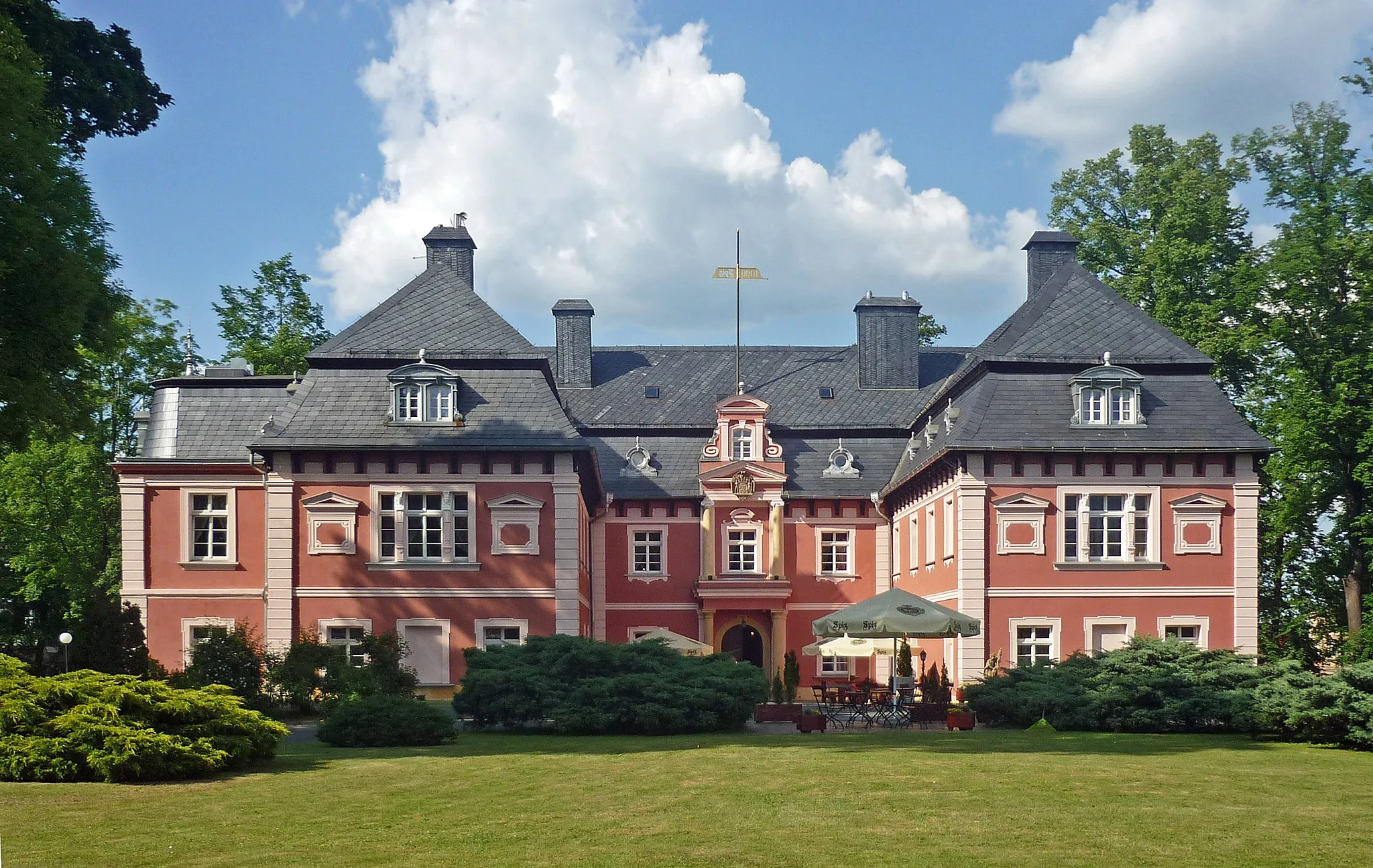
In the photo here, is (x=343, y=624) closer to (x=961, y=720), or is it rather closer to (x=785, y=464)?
(x=961, y=720)

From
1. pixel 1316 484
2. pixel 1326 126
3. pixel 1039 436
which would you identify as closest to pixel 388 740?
pixel 1039 436

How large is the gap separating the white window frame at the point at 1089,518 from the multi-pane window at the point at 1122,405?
1534mm

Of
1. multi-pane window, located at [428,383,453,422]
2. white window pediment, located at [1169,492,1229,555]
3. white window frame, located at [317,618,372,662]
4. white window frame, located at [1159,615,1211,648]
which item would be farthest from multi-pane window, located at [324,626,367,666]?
white window pediment, located at [1169,492,1229,555]

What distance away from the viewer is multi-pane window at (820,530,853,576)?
43.5 metres

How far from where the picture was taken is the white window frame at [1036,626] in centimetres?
3222

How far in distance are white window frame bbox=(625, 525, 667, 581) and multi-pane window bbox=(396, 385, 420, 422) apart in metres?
12.1

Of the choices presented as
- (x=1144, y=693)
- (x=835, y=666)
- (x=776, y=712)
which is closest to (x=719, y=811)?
(x=776, y=712)

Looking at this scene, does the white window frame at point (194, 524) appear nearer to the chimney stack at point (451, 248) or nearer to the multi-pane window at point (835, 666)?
the chimney stack at point (451, 248)

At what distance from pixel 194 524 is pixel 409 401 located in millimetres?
6629

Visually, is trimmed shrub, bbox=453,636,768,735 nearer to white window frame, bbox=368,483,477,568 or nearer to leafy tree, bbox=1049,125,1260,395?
white window frame, bbox=368,483,477,568

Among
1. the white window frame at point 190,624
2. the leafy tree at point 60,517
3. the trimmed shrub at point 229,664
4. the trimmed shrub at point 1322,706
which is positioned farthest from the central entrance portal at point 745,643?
the trimmed shrub at point 1322,706

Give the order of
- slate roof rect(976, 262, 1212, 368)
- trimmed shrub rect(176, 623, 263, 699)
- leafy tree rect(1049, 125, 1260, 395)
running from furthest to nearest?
leafy tree rect(1049, 125, 1260, 395) → slate roof rect(976, 262, 1212, 368) → trimmed shrub rect(176, 623, 263, 699)

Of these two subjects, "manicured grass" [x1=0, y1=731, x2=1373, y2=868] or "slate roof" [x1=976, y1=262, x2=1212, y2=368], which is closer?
"manicured grass" [x1=0, y1=731, x2=1373, y2=868]

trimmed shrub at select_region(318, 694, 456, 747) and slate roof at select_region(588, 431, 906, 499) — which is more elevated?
slate roof at select_region(588, 431, 906, 499)
